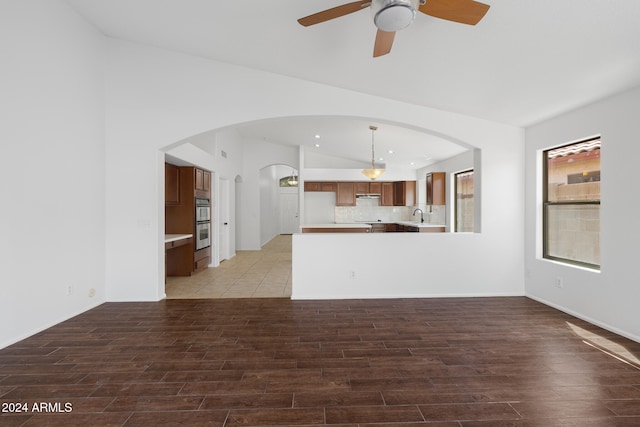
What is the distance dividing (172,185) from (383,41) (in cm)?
457

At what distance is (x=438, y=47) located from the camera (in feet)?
9.43

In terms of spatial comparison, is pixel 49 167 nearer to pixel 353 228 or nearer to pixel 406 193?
pixel 353 228

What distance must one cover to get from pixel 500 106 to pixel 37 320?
5.50 metres

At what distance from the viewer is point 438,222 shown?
25.5 ft

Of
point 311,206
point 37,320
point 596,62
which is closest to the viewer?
point 596,62

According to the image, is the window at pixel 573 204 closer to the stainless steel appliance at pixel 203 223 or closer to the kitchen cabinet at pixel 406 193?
the kitchen cabinet at pixel 406 193

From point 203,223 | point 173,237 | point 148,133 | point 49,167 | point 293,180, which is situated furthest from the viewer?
point 293,180

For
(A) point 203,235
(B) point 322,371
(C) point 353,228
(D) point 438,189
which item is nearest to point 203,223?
(A) point 203,235

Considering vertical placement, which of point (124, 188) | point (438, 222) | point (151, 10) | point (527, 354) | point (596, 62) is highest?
point (151, 10)

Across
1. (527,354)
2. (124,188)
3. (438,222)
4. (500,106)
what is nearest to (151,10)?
(124,188)

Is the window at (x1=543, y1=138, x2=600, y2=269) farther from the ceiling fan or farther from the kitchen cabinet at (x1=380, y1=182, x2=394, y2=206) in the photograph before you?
the kitchen cabinet at (x1=380, y1=182, x2=394, y2=206)

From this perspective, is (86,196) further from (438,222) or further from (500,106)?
(438,222)

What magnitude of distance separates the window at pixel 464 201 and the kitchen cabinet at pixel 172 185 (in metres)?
5.78

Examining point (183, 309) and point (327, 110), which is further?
point (327, 110)
